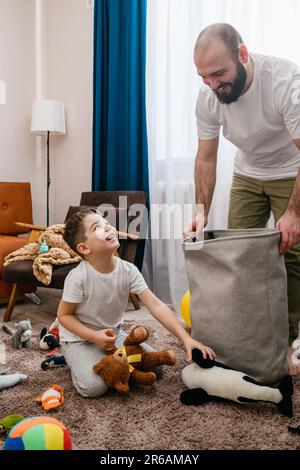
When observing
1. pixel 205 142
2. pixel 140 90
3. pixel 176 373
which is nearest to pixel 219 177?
pixel 205 142

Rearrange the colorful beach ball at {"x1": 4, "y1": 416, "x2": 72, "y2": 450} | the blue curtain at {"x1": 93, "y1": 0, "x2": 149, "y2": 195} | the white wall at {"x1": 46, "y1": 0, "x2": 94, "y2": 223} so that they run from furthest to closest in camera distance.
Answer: the white wall at {"x1": 46, "y1": 0, "x2": 94, "y2": 223}
the blue curtain at {"x1": 93, "y1": 0, "x2": 149, "y2": 195}
the colorful beach ball at {"x1": 4, "y1": 416, "x2": 72, "y2": 450}

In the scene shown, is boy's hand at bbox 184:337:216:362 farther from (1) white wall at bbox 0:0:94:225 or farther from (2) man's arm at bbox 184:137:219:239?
(1) white wall at bbox 0:0:94:225

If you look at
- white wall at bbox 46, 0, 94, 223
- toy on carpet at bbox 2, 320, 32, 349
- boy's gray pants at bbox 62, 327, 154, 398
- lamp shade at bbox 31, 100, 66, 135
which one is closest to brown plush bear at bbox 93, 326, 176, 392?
boy's gray pants at bbox 62, 327, 154, 398

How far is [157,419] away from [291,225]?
0.72m

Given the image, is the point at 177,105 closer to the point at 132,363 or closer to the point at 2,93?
the point at 2,93

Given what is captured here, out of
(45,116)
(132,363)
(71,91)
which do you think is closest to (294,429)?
(132,363)

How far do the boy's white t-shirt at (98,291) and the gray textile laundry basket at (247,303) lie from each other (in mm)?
339

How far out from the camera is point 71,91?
3.57 metres

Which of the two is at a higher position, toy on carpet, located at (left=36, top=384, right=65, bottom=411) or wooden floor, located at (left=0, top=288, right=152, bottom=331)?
toy on carpet, located at (left=36, top=384, right=65, bottom=411)

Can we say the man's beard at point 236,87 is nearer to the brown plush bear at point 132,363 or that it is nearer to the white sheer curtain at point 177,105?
the white sheer curtain at point 177,105

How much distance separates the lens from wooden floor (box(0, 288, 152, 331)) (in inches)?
91.8

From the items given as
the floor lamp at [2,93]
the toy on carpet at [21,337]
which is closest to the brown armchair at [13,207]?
the floor lamp at [2,93]

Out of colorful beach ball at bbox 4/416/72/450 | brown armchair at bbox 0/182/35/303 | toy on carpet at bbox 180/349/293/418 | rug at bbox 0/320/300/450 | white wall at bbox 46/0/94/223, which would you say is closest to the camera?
colorful beach ball at bbox 4/416/72/450
